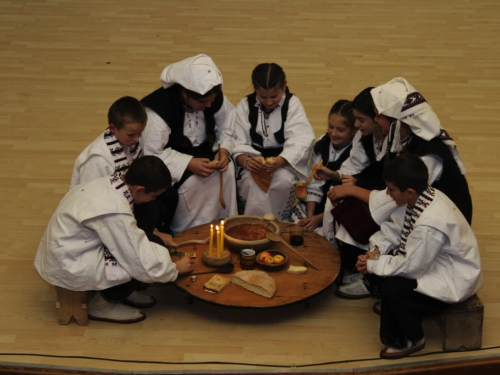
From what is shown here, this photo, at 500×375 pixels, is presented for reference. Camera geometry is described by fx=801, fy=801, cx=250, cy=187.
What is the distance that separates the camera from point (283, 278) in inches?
172

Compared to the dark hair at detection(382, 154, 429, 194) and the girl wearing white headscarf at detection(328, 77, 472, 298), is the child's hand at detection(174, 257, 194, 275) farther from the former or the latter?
the dark hair at detection(382, 154, 429, 194)

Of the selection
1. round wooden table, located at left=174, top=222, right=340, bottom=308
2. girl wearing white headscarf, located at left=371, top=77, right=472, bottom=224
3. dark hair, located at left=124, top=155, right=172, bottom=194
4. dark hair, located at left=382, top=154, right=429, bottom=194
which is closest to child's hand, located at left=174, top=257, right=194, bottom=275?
round wooden table, located at left=174, top=222, right=340, bottom=308

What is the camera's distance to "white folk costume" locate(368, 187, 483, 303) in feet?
13.1

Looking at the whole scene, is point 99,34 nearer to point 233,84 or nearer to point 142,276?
point 233,84

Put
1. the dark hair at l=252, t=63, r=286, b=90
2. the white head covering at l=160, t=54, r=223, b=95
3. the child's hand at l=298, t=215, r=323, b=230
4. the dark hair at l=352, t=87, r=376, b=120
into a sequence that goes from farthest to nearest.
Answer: the child's hand at l=298, t=215, r=323, b=230 → the dark hair at l=252, t=63, r=286, b=90 → the white head covering at l=160, t=54, r=223, b=95 → the dark hair at l=352, t=87, r=376, b=120

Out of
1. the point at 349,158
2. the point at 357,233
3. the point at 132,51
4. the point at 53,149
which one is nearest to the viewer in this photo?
the point at 357,233

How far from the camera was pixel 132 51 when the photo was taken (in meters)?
7.79

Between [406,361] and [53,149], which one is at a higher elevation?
[53,149]

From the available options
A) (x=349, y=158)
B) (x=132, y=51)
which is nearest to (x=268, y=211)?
(x=349, y=158)

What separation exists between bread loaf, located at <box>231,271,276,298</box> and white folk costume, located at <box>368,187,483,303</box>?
53cm

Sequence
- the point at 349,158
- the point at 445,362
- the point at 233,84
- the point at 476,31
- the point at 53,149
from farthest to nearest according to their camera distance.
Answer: the point at 476,31
the point at 233,84
the point at 53,149
the point at 349,158
the point at 445,362

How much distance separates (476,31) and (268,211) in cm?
429

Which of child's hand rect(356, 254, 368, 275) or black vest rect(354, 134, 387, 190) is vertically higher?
black vest rect(354, 134, 387, 190)

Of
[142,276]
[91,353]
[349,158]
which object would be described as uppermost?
[349,158]
